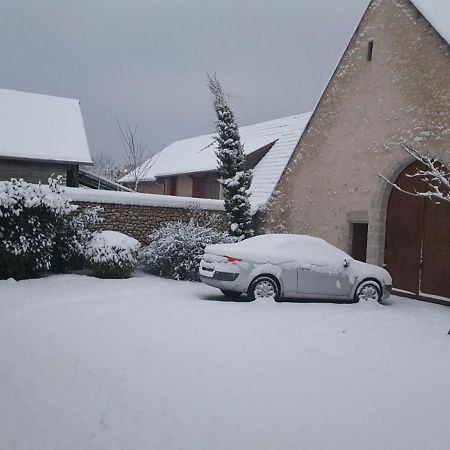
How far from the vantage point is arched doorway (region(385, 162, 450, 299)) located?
1055cm

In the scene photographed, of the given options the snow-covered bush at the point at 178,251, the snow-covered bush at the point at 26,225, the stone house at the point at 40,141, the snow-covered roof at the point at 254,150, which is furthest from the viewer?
the stone house at the point at 40,141

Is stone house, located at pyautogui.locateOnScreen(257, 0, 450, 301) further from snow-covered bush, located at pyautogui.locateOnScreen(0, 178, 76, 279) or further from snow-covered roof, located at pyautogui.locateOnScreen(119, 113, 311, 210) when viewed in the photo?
snow-covered bush, located at pyautogui.locateOnScreen(0, 178, 76, 279)

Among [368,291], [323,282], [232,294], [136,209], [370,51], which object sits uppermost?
[370,51]

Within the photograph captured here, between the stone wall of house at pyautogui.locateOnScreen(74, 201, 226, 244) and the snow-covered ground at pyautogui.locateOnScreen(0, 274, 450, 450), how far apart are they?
5074 millimetres

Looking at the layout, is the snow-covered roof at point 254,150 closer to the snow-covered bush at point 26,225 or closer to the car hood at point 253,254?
the car hood at point 253,254

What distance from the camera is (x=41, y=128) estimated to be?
62.1 ft

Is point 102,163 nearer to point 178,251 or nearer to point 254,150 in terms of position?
point 254,150

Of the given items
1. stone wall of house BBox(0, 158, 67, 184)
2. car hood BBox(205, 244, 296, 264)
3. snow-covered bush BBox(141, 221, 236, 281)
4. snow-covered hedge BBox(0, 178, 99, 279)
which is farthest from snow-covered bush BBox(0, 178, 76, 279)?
stone wall of house BBox(0, 158, 67, 184)

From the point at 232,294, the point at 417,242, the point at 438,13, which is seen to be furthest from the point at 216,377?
the point at 438,13

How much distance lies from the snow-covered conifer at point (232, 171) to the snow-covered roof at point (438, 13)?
6.42 metres

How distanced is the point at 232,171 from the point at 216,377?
36.1 ft

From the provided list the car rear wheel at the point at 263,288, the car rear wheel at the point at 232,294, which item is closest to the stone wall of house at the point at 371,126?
the car rear wheel at the point at 263,288

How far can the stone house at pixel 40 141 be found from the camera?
56.6 feet

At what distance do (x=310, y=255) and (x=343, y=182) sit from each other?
4131 millimetres
